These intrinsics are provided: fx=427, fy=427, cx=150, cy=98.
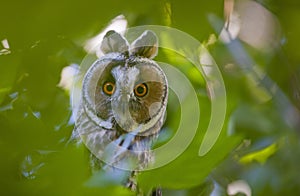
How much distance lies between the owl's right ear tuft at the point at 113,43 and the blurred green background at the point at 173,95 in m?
0.02

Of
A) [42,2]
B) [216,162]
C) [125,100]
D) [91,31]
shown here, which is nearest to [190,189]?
[216,162]

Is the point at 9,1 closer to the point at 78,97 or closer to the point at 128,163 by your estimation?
the point at 78,97

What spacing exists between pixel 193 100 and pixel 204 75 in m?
0.05

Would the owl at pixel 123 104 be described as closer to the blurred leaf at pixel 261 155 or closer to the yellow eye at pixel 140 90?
the yellow eye at pixel 140 90

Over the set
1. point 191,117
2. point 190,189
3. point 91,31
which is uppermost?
point 91,31

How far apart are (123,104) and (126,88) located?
3 cm

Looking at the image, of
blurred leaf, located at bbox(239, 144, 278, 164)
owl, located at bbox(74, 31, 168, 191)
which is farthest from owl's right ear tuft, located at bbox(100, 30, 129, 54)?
blurred leaf, located at bbox(239, 144, 278, 164)

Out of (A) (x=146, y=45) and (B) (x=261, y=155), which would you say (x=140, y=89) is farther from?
(B) (x=261, y=155)

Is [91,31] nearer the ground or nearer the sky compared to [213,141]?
nearer the sky

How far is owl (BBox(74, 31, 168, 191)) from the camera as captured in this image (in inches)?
31.6

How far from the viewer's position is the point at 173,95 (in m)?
0.83

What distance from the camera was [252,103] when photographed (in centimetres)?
85

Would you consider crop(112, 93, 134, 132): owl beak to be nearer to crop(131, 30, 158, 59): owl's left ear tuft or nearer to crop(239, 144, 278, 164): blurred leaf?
crop(131, 30, 158, 59): owl's left ear tuft

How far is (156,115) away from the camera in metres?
→ 0.82
